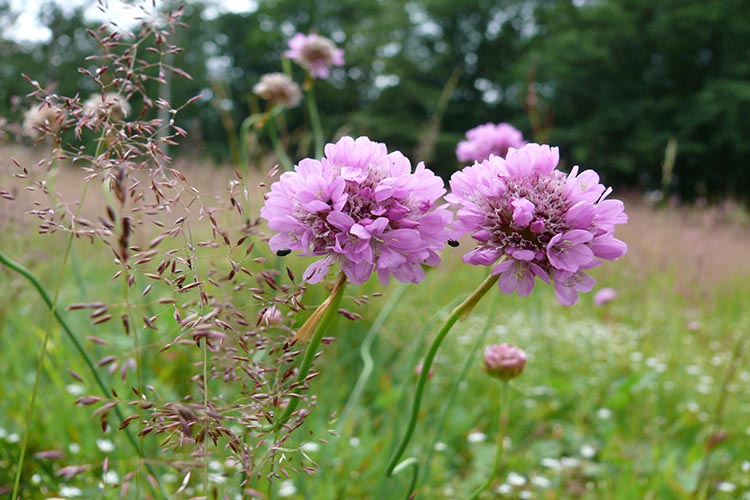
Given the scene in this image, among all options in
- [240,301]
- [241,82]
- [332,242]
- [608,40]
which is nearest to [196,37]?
[241,82]

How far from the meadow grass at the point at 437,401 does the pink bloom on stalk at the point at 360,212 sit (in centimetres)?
20

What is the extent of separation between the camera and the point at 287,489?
1.57m

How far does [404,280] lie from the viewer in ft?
2.25

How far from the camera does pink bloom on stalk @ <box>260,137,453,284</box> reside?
26.2 inches

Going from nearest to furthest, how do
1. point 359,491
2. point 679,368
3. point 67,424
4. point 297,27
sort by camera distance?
point 359,491 < point 67,424 < point 679,368 < point 297,27

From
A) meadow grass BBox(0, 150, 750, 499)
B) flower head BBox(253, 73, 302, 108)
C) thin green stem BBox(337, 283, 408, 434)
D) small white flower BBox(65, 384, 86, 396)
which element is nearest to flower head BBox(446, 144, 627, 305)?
meadow grass BBox(0, 150, 750, 499)

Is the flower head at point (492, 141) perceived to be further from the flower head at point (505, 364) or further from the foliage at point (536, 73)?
the foliage at point (536, 73)

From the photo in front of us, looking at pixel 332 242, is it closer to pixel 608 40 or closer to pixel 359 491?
pixel 359 491

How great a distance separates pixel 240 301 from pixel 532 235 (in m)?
1.83

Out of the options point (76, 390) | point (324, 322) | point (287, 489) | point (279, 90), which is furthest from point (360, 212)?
point (279, 90)

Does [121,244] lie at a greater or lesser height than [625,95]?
greater

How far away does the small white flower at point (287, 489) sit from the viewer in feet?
5.08

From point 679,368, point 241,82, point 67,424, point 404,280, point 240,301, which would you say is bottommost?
point 241,82

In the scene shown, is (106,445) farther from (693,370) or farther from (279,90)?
(693,370)
